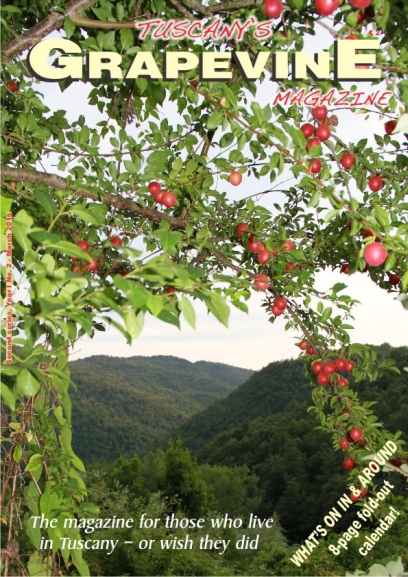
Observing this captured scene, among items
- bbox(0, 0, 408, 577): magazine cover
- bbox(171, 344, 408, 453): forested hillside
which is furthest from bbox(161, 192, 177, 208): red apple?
bbox(171, 344, 408, 453): forested hillside

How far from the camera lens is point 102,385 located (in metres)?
21.5

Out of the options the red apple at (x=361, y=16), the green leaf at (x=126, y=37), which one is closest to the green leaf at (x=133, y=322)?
the red apple at (x=361, y=16)

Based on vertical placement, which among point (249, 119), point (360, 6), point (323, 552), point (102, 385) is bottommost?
point (323, 552)

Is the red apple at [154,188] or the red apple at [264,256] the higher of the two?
the red apple at [154,188]

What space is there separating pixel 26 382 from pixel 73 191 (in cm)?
57

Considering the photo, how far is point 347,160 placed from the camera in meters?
1.25

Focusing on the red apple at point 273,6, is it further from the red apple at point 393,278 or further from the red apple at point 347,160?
the red apple at point 393,278

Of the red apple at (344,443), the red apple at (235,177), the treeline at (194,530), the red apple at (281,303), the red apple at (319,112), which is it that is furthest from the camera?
the treeline at (194,530)

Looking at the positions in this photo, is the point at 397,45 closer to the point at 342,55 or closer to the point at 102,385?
the point at 342,55

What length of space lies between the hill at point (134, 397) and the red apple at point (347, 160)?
1433 centimetres

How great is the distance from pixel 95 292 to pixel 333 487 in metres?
16.7

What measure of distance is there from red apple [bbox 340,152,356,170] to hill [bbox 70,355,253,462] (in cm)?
1433

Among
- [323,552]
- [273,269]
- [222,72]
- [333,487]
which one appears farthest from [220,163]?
[333,487]

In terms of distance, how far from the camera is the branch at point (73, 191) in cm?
107
